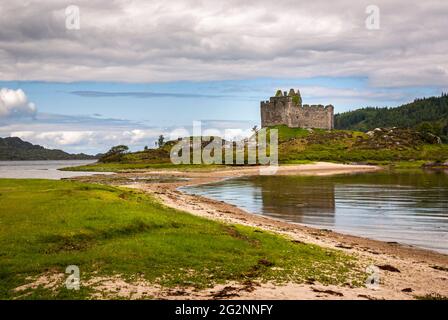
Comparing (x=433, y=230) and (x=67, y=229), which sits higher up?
(x=67, y=229)

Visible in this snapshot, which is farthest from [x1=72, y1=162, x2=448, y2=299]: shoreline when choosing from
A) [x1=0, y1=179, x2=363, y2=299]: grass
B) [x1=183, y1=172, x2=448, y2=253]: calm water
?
[x1=183, y1=172, x2=448, y2=253]: calm water

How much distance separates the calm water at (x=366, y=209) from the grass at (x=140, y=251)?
12724 mm

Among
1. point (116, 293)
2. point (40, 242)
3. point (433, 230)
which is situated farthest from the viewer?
point (433, 230)

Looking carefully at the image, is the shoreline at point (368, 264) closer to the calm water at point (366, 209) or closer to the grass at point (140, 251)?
the grass at point (140, 251)

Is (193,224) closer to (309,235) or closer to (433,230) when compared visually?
(309,235)

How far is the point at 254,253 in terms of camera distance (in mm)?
28578

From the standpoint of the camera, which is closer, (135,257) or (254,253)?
(135,257)

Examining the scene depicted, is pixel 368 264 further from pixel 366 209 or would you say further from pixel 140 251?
pixel 366 209

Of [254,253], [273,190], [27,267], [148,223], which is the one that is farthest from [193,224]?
[273,190]

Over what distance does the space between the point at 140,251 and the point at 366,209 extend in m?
38.2

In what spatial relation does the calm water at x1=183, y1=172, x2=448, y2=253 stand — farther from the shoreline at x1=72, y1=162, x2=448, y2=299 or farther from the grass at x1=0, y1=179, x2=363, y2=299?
the grass at x1=0, y1=179, x2=363, y2=299

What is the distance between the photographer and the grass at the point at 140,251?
886 inches

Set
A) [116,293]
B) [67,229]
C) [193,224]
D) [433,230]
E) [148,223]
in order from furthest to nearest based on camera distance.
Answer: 1. [433,230]
2. [193,224]
3. [148,223]
4. [67,229]
5. [116,293]

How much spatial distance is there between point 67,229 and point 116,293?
11.7 m
